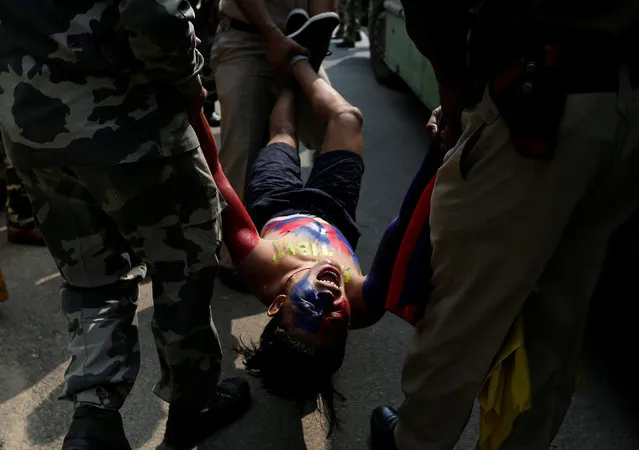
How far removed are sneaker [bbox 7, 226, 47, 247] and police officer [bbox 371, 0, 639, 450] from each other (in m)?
2.52

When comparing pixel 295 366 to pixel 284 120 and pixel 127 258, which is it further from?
pixel 284 120

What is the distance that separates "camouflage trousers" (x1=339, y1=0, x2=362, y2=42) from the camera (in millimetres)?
9133

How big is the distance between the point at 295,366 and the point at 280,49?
5.33 feet

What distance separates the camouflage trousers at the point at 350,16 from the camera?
913 cm

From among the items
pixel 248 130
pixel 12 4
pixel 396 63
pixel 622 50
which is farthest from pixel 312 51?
pixel 396 63

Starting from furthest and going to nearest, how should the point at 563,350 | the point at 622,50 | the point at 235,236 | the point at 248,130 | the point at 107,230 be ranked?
the point at 248,130 < the point at 235,236 < the point at 107,230 < the point at 563,350 < the point at 622,50

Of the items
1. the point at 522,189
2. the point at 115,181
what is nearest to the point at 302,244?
the point at 115,181

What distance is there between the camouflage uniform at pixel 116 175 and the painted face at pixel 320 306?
0.30 metres

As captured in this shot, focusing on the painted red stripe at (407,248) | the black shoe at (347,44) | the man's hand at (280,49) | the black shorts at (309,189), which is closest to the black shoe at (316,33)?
the man's hand at (280,49)

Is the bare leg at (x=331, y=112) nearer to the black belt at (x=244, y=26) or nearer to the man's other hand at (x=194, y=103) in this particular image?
the black belt at (x=244, y=26)

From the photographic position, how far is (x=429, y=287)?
1.77 metres

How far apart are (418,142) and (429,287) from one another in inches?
144

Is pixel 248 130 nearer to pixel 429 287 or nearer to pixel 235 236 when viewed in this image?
pixel 235 236

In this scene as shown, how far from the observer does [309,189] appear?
2738 millimetres
